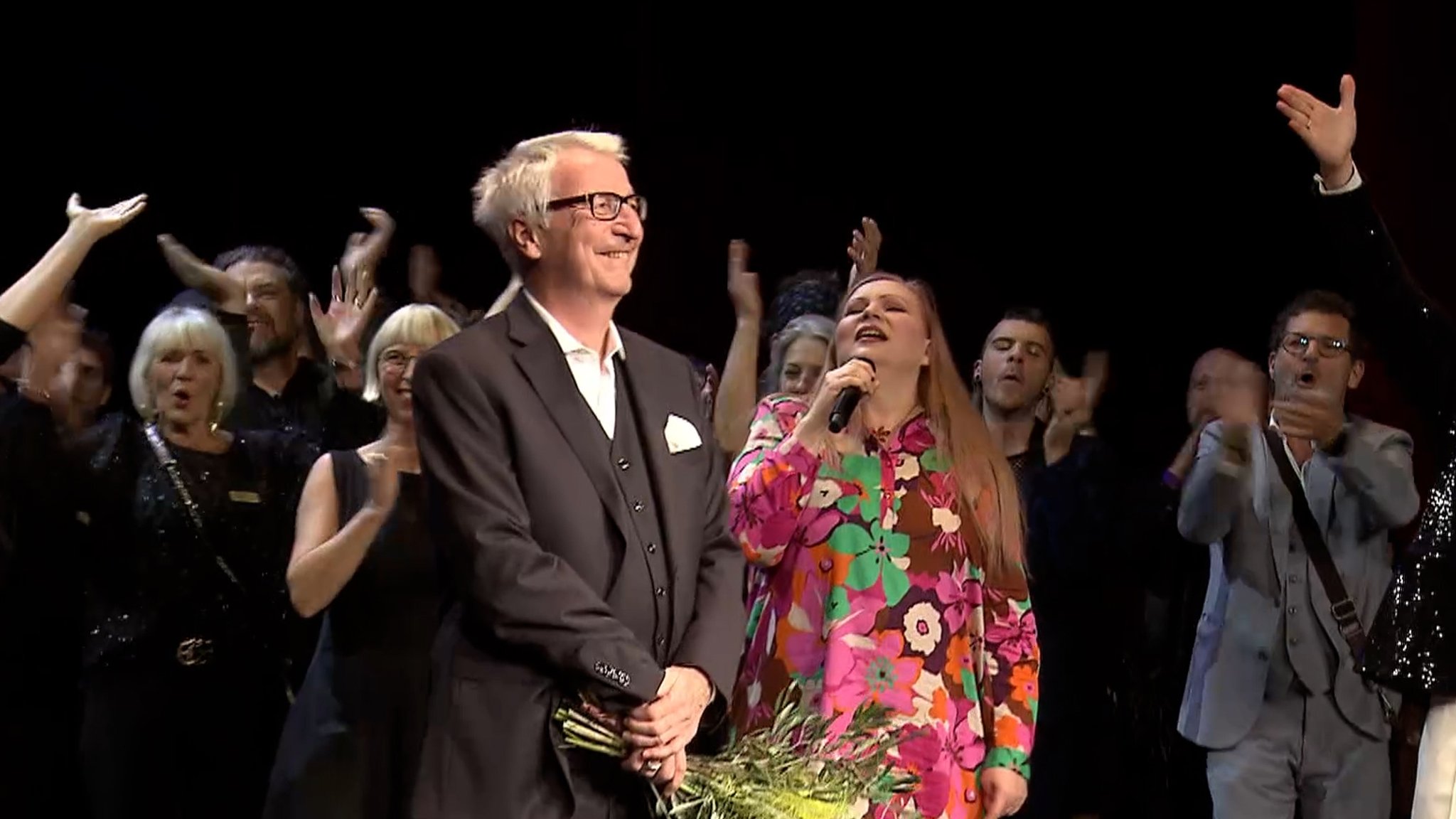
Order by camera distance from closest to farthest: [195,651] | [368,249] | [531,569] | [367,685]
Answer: [531,569] < [367,685] < [195,651] < [368,249]

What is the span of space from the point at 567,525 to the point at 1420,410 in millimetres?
1496

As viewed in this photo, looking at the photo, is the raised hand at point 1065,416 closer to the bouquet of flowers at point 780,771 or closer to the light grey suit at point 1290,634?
the light grey suit at point 1290,634

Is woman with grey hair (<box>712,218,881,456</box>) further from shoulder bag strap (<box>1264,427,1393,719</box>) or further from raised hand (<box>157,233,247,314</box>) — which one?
raised hand (<box>157,233,247,314</box>)

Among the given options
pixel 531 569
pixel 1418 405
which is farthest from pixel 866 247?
pixel 531 569

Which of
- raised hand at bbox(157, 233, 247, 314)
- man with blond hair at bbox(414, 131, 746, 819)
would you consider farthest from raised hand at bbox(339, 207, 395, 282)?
man with blond hair at bbox(414, 131, 746, 819)

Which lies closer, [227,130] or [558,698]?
[558,698]

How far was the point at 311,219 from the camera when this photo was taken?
5523mm

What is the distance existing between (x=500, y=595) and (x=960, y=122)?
12.7 feet

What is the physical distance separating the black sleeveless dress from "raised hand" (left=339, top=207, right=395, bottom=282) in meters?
1.00

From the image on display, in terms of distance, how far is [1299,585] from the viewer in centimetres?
403

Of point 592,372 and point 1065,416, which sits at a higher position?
point 1065,416

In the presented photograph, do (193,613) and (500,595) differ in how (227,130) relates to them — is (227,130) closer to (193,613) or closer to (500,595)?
(193,613)

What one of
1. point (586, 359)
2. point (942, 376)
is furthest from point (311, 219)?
point (586, 359)

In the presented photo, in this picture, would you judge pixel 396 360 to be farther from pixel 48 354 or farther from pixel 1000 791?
pixel 1000 791
